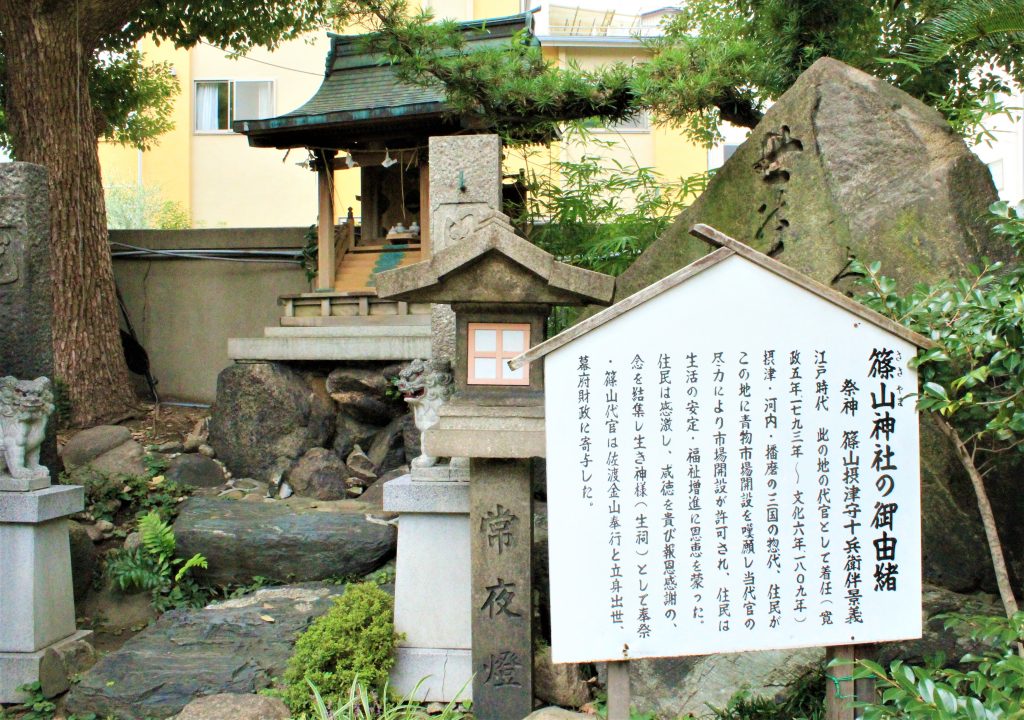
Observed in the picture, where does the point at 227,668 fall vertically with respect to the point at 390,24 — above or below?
below

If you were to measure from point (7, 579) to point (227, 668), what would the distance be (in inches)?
63.4

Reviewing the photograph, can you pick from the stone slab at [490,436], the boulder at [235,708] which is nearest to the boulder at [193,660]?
the boulder at [235,708]

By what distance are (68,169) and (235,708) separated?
6654 millimetres

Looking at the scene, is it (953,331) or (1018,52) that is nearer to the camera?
(953,331)

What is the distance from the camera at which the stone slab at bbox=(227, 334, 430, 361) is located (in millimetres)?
8336

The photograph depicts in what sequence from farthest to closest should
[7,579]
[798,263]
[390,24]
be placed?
[390,24]
[7,579]
[798,263]

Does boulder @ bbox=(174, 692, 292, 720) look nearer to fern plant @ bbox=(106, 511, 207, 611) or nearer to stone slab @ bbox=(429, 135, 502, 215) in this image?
fern plant @ bbox=(106, 511, 207, 611)

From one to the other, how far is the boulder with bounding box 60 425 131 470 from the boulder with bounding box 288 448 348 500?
188cm

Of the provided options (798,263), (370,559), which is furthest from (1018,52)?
(370,559)

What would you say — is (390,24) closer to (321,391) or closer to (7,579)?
(321,391)

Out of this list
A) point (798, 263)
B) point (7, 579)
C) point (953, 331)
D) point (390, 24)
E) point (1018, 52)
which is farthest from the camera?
point (390, 24)

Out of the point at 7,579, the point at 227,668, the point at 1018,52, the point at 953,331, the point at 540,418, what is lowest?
the point at 227,668

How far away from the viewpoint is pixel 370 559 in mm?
6695

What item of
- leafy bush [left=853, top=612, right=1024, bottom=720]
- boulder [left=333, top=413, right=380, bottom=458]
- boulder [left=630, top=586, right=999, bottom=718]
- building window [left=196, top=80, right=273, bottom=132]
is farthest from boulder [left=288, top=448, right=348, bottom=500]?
building window [left=196, top=80, right=273, bottom=132]
